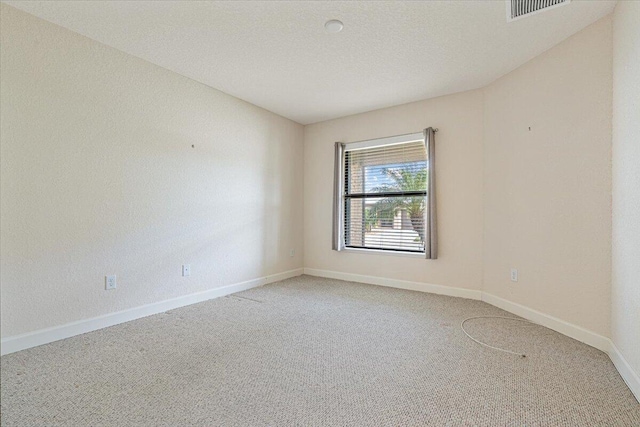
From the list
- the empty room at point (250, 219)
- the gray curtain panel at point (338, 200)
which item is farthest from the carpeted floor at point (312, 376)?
the gray curtain panel at point (338, 200)

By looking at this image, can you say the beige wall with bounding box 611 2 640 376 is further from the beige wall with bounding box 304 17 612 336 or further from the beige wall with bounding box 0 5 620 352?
the beige wall with bounding box 304 17 612 336

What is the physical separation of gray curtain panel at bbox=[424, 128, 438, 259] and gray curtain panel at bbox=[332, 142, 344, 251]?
1217 mm

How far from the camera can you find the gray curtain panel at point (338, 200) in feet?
14.7

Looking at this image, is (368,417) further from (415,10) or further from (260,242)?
(260,242)

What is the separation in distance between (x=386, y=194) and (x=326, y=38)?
2211 millimetres

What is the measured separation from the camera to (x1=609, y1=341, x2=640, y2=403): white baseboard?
1670 mm

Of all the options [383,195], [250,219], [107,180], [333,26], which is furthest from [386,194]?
[107,180]

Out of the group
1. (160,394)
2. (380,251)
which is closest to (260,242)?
(380,251)

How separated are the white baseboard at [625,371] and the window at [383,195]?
186 centimetres

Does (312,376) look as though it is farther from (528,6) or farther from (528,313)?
(528,6)

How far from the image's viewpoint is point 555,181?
8.58 feet

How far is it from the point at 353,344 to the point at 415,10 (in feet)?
7.91

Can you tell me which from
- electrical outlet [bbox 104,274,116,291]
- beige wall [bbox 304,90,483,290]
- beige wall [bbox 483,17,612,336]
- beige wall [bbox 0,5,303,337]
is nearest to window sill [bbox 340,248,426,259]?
beige wall [bbox 304,90,483,290]

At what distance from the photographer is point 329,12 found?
2.19 m
